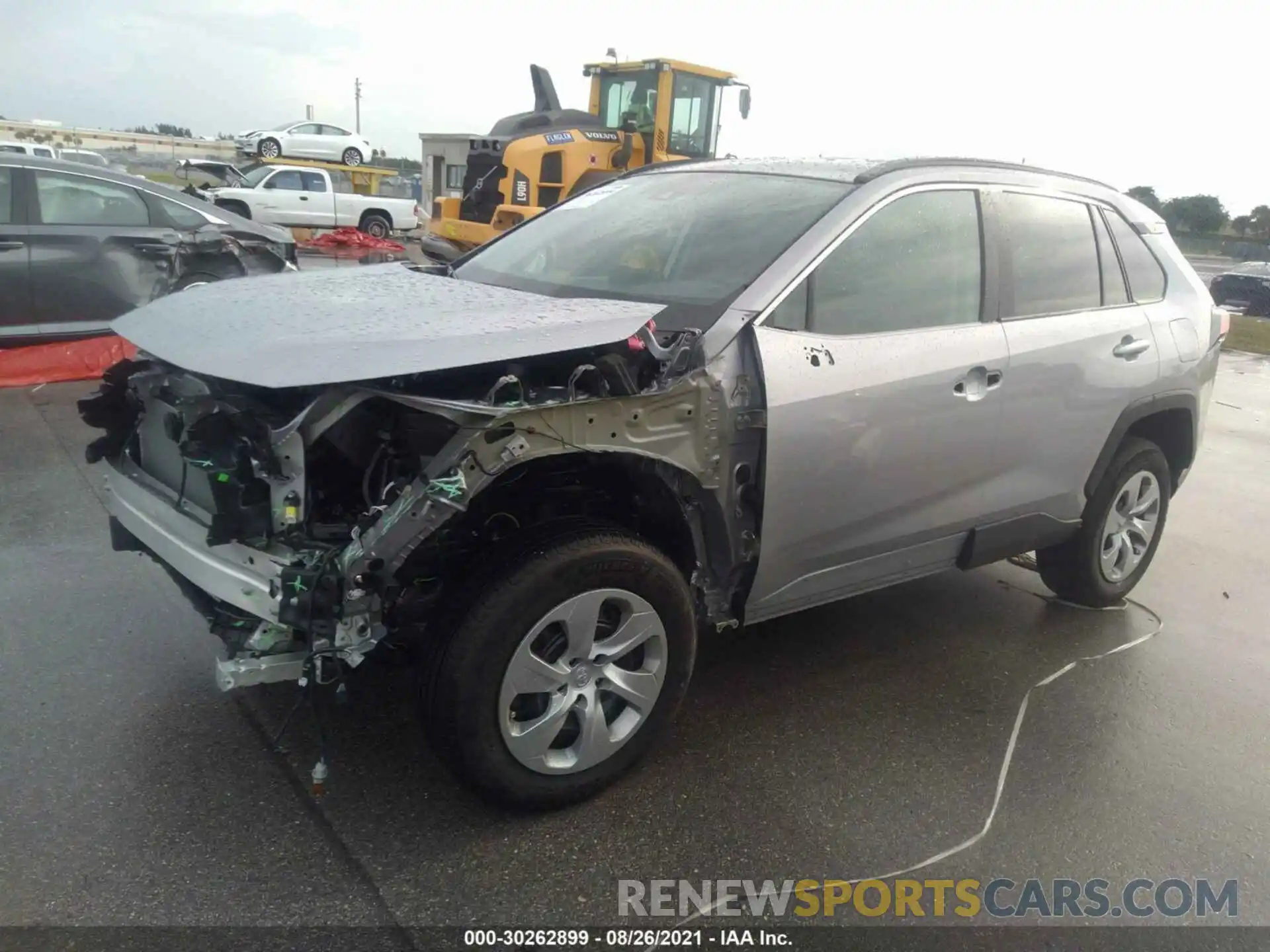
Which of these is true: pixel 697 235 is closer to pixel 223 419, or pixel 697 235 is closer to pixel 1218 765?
pixel 223 419

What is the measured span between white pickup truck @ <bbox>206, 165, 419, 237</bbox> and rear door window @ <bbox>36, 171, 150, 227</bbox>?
13.5m

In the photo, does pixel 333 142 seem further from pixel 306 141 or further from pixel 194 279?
pixel 194 279

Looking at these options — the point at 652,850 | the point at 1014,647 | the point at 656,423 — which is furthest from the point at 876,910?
the point at 1014,647

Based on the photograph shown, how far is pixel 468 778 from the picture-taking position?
2662 millimetres

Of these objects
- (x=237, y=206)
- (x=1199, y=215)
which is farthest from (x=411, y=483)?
(x=1199, y=215)

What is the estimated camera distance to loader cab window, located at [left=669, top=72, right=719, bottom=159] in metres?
14.0

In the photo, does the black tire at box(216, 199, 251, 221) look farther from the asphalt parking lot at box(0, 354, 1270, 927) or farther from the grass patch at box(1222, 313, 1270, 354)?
the grass patch at box(1222, 313, 1270, 354)

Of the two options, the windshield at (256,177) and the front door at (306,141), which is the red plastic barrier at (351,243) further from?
the front door at (306,141)

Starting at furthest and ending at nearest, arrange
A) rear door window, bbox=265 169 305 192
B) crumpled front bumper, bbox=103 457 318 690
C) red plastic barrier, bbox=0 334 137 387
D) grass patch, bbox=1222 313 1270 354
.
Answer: rear door window, bbox=265 169 305 192
grass patch, bbox=1222 313 1270 354
red plastic barrier, bbox=0 334 137 387
crumpled front bumper, bbox=103 457 318 690

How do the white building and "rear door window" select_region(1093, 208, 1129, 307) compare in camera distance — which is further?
the white building

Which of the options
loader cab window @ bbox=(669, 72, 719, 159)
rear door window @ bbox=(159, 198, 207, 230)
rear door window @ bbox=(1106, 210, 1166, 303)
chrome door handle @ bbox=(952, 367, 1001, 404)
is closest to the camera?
chrome door handle @ bbox=(952, 367, 1001, 404)

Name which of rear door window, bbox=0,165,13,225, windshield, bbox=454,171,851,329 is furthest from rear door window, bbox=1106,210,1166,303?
rear door window, bbox=0,165,13,225

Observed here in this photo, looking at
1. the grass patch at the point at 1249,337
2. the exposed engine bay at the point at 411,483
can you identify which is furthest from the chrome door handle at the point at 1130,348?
the grass patch at the point at 1249,337

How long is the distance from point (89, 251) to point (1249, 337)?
55.8 ft
